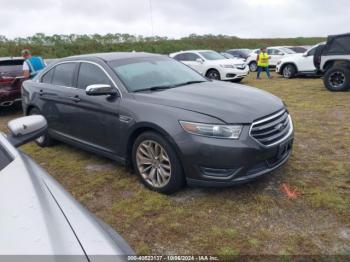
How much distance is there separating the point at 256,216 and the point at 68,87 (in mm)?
3232

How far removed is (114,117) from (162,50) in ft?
107

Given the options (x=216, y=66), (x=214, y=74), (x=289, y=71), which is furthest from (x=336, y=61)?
(x=289, y=71)

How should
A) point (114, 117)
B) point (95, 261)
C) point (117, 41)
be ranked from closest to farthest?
point (95, 261) < point (114, 117) < point (117, 41)

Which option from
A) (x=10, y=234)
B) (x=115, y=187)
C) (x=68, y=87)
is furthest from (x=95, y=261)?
(x=68, y=87)

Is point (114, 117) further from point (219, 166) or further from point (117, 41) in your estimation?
point (117, 41)

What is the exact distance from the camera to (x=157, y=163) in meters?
3.73

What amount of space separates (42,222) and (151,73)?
126 inches

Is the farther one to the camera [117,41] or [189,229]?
[117,41]

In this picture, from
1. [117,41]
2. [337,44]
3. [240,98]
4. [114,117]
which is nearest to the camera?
[240,98]

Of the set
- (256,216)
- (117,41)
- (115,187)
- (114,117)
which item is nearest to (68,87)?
(114,117)

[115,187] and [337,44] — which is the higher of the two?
[337,44]

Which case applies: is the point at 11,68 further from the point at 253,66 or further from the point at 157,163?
the point at 253,66

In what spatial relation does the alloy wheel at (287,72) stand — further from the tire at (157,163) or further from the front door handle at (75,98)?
the tire at (157,163)

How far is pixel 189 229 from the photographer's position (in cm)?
314
